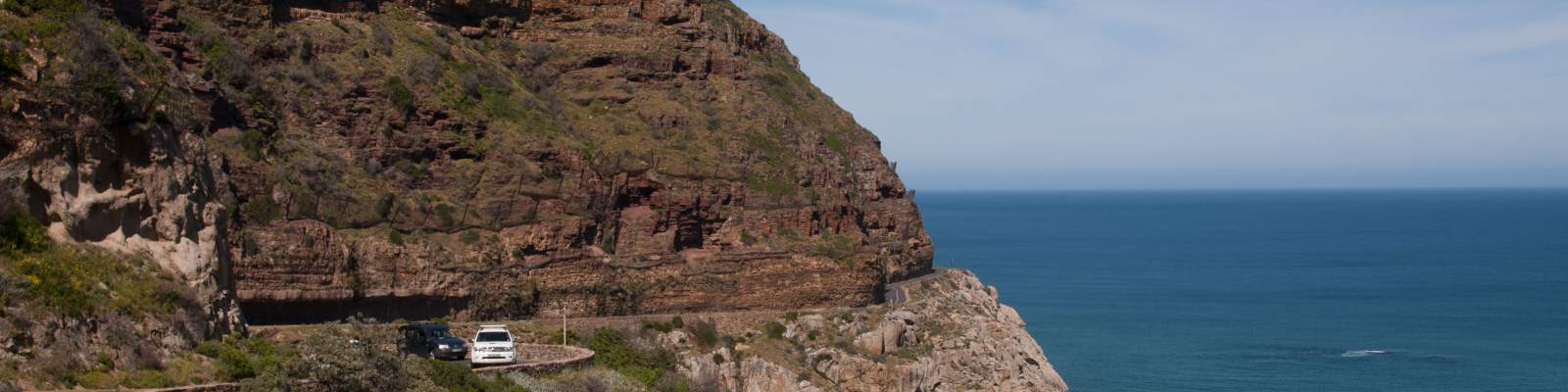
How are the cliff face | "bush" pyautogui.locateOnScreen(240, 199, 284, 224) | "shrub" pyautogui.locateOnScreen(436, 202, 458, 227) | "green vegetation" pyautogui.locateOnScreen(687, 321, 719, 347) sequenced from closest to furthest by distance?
the cliff face < "bush" pyautogui.locateOnScreen(240, 199, 284, 224) < "shrub" pyautogui.locateOnScreen(436, 202, 458, 227) < "green vegetation" pyautogui.locateOnScreen(687, 321, 719, 347)

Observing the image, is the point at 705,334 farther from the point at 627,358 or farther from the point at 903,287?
the point at 903,287

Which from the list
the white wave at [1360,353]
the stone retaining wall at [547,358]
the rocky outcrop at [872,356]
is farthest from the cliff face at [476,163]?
the white wave at [1360,353]

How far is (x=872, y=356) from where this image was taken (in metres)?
46.4

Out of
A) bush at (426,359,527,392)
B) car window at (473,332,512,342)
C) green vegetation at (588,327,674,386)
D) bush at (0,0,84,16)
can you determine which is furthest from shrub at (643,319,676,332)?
bush at (0,0,84,16)

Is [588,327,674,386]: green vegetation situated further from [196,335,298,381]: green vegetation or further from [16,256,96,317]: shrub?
[16,256,96,317]: shrub

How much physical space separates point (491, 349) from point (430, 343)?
128 centimetres

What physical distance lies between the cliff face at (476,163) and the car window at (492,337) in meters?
4.22

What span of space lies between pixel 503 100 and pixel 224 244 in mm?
22340

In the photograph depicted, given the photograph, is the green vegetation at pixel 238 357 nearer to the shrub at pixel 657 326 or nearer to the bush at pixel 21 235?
the bush at pixel 21 235

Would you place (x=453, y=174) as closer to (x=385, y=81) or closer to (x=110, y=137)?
(x=385, y=81)

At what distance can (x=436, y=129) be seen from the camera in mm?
45906

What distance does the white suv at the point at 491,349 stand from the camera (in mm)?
31844

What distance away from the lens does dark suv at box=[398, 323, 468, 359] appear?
32531mm

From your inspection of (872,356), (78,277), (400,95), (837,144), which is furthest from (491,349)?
→ (837,144)
